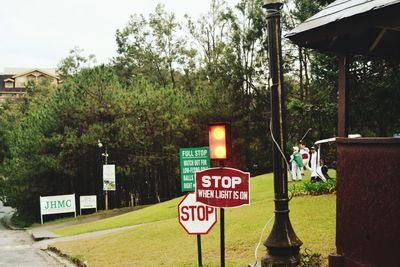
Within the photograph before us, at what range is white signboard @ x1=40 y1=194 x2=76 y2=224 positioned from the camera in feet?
123

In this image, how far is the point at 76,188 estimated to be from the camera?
4681cm

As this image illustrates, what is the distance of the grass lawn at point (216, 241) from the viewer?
10.6m

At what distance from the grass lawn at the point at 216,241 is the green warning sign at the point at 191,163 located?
67.3 inches

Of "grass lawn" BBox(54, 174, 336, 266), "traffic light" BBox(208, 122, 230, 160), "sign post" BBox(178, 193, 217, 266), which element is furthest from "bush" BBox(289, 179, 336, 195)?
"traffic light" BBox(208, 122, 230, 160)

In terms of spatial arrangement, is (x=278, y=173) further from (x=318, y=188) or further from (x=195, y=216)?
(x=318, y=188)

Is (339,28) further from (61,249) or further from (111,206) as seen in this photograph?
(111,206)

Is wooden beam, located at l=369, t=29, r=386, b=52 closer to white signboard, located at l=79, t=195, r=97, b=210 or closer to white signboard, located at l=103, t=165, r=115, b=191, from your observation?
white signboard, located at l=103, t=165, r=115, b=191

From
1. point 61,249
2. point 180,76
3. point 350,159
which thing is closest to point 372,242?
point 350,159

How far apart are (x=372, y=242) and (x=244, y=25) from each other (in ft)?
150

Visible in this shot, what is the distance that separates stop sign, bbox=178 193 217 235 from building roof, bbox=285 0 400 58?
12.2ft

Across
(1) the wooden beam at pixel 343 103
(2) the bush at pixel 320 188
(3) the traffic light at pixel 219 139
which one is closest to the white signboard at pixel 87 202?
(2) the bush at pixel 320 188

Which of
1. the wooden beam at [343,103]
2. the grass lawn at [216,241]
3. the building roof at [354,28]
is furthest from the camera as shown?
the grass lawn at [216,241]

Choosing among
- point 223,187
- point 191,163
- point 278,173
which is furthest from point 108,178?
point 278,173

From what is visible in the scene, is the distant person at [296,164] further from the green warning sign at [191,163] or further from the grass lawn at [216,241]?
the green warning sign at [191,163]
